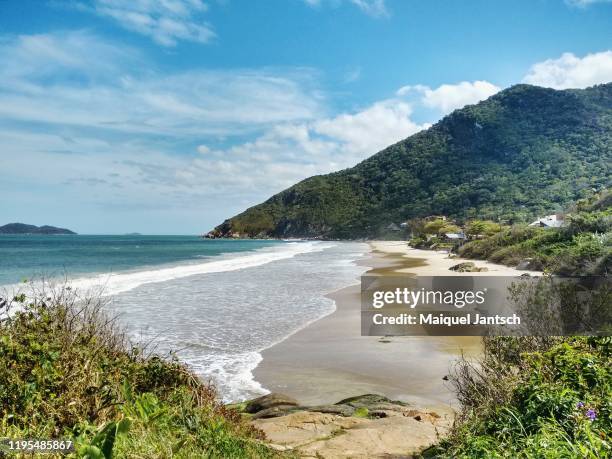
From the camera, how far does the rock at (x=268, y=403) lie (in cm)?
718

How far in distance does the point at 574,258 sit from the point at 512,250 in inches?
480

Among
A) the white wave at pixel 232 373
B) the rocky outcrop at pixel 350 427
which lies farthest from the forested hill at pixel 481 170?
the rocky outcrop at pixel 350 427

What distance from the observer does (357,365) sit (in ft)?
32.9

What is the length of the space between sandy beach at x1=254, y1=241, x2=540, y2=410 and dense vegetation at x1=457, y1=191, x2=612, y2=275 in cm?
332

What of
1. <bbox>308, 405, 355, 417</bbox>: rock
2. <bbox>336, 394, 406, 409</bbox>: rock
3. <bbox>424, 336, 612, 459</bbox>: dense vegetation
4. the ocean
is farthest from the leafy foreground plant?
<bbox>336, 394, 406, 409</bbox>: rock

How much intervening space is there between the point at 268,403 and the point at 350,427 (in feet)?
5.67

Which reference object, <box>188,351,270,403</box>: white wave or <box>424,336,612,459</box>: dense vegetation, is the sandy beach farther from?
<box>424,336,612,459</box>: dense vegetation

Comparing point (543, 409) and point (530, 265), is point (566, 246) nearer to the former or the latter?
point (530, 265)

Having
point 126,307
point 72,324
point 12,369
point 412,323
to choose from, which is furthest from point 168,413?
point 126,307

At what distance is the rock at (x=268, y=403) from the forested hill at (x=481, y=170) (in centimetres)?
7740

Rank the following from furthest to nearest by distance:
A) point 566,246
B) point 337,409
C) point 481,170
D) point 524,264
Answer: point 481,170 < point 524,264 < point 566,246 < point 337,409

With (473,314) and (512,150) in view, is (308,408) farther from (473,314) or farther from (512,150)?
(512,150)

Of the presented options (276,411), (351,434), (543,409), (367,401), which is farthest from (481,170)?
(543,409)

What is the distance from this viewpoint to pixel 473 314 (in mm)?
14344
